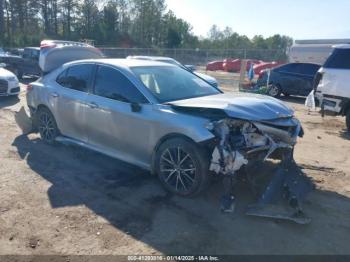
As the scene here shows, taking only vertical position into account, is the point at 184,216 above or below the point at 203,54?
below

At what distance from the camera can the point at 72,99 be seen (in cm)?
627

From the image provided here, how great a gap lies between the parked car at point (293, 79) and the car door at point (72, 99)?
452 inches

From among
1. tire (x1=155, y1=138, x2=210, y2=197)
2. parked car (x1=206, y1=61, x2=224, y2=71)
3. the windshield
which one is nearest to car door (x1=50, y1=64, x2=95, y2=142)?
the windshield

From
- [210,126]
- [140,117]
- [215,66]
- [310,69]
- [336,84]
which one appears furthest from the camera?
[215,66]

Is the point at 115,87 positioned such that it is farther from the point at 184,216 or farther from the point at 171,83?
the point at 184,216

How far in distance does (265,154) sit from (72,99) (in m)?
3.28

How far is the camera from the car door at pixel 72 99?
614cm

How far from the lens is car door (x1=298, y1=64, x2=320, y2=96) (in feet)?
50.9

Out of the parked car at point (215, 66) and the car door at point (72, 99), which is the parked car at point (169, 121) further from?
the parked car at point (215, 66)

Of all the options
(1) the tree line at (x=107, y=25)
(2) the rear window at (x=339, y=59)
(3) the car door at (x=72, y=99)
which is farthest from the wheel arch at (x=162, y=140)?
(1) the tree line at (x=107, y=25)

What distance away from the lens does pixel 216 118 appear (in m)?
4.70

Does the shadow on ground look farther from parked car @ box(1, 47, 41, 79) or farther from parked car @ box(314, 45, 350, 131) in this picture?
parked car @ box(1, 47, 41, 79)

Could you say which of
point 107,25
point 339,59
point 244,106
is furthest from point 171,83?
point 107,25

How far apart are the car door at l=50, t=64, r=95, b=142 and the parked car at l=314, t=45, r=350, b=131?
600cm
